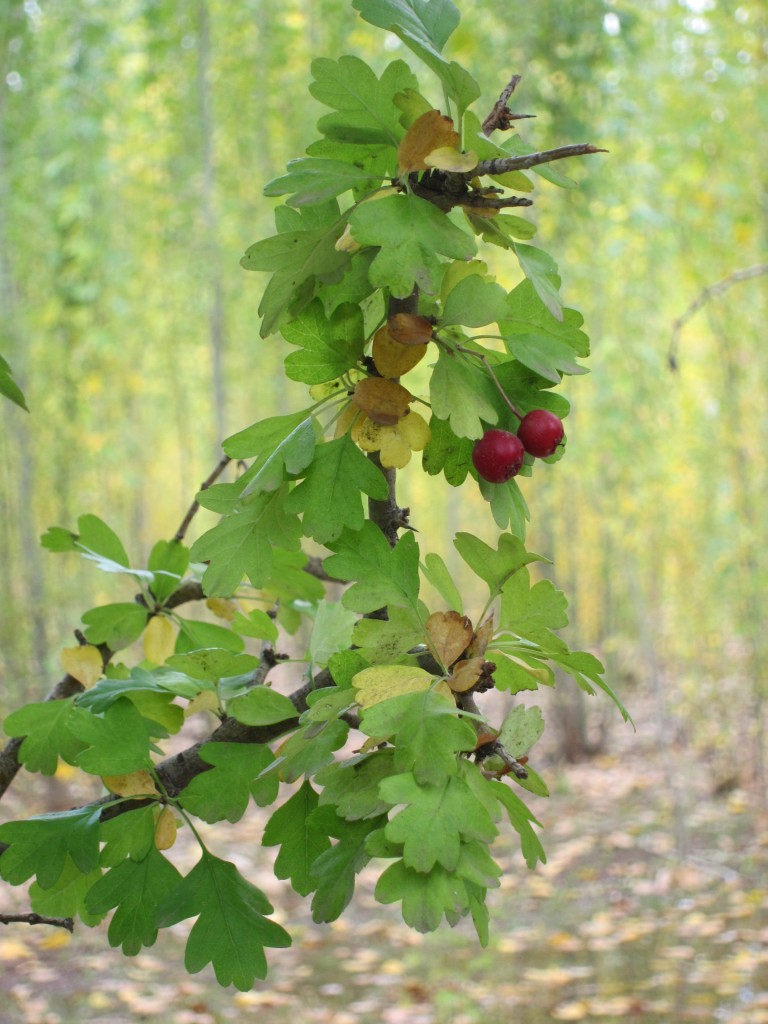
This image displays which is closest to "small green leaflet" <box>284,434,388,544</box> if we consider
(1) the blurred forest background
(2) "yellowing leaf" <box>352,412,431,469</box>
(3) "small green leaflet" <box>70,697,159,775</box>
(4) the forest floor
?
(2) "yellowing leaf" <box>352,412,431,469</box>

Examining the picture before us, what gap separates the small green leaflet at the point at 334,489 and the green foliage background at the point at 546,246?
13.4 feet

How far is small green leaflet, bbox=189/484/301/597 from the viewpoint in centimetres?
72

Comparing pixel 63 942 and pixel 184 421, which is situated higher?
pixel 184 421

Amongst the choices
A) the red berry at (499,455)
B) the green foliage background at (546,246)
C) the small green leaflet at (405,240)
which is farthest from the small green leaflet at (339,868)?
the green foliage background at (546,246)

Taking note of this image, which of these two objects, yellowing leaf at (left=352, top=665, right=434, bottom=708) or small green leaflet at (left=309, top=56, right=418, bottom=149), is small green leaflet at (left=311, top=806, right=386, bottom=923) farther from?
small green leaflet at (left=309, top=56, right=418, bottom=149)

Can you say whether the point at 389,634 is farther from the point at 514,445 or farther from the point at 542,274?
the point at 542,274

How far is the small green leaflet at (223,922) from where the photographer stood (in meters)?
0.76

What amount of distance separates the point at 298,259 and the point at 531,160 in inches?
6.5

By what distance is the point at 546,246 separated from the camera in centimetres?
548

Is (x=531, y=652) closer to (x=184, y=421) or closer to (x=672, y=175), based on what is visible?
(x=672, y=175)

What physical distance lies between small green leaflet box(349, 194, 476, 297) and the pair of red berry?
0.37 ft

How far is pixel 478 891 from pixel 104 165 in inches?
254

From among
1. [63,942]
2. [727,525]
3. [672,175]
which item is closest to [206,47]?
[672,175]

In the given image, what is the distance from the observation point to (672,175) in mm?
5445
